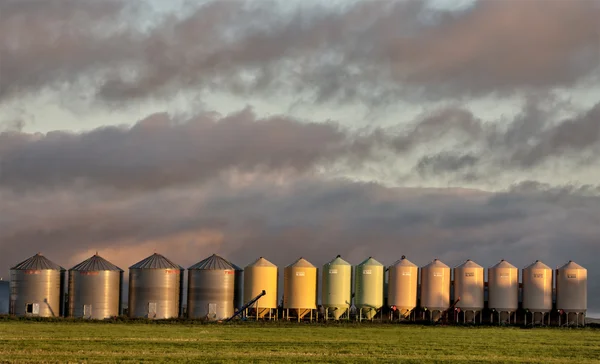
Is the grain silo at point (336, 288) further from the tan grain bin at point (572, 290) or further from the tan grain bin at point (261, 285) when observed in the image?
the tan grain bin at point (572, 290)

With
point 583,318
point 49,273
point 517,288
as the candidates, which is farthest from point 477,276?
point 49,273

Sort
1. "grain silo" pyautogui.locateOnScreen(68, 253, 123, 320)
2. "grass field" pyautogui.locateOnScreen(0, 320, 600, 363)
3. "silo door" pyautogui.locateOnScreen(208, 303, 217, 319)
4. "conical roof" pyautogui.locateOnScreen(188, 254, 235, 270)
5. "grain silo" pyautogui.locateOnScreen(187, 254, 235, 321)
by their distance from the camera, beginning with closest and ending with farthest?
1. "grass field" pyautogui.locateOnScreen(0, 320, 600, 363)
2. "grain silo" pyautogui.locateOnScreen(68, 253, 123, 320)
3. "silo door" pyautogui.locateOnScreen(208, 303, 217, 319)
4. "grain silo" pyautogui.locateOnScreen(187, 254, 235, 321)
5. "conical roof" pyautogui.locateOnScreen(188, 254, 235, 270)

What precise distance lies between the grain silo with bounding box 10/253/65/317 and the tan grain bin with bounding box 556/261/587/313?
2477 inches

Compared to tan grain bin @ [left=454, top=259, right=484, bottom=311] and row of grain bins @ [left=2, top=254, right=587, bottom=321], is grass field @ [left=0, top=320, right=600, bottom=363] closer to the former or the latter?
row of grain bins @ [left=2, top=254, right=587, bottom=321]

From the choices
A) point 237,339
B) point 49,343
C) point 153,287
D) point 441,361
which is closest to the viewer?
point 441,361

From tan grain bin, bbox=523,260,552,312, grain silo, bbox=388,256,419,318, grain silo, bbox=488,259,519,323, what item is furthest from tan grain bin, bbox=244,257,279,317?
tan grain bin, bbox=523,260,552,312

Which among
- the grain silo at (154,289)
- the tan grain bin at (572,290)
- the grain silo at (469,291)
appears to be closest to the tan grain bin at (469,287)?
the grain silo at (469,291)

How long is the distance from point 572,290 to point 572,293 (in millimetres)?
378

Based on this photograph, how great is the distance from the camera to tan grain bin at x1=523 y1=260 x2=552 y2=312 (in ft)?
415

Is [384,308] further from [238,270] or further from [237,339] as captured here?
[237,339]

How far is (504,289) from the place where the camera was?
417 feet

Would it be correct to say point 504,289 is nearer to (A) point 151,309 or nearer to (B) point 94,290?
(A) point 151,309

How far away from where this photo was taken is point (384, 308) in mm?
128625

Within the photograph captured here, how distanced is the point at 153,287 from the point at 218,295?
8078mm
